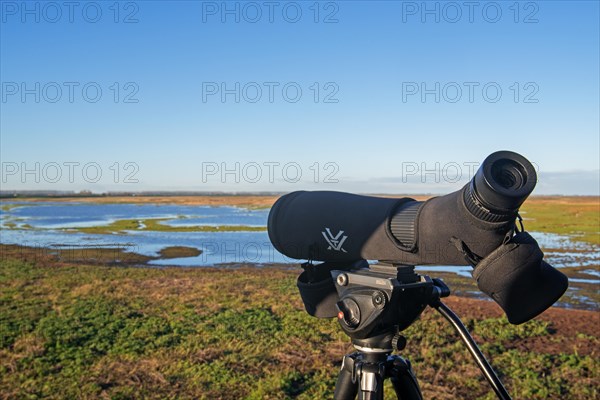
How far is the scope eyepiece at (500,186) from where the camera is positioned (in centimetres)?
142

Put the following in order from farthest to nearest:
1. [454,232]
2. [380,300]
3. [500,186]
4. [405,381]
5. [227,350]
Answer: [227,350] → [405,381] → [380,300] → [454,232] → [500,186]

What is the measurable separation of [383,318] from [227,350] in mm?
4753

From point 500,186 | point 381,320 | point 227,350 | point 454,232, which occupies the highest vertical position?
point 500,186

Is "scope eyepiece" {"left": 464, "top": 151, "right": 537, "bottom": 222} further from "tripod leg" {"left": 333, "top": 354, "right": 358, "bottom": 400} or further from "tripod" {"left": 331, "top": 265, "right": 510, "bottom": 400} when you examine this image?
"tripod leg" {"left": 333, "top": 354, "right": 358, "bottom": 400}

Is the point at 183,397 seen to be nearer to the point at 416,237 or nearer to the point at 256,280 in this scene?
the point at 416,237

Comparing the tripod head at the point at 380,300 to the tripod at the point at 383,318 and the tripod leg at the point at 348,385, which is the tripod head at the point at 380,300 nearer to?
the tripod at the point at 383,318

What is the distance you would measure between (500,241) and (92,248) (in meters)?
22.7

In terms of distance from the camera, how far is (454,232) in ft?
5.23

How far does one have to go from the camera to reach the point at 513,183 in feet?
4.87

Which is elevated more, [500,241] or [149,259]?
[500,241]

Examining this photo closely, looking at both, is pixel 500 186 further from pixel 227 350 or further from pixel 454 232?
pixel 227 350

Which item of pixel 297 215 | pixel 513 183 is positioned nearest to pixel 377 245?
pixel 297 215

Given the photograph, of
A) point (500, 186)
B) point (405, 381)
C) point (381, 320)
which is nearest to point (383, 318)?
point (381, 320)

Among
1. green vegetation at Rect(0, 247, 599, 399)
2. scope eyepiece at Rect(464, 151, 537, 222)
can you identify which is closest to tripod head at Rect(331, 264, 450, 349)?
scope eyepiece at Rect(464, 151, 537, 222)
